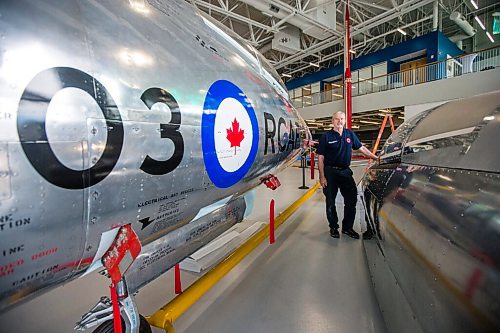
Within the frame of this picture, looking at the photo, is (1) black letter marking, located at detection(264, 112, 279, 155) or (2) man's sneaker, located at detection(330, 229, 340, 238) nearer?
(1) black letter marking, located at detection(264, 112, 279, 155)

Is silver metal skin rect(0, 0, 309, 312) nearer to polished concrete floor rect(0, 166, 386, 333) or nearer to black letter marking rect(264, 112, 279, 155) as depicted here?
black letter marking rect(264, 112, 279, 155)

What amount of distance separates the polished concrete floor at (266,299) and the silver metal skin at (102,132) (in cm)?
74

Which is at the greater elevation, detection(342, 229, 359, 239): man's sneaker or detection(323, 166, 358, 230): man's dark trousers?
detection(323, 166, 358, 230): man's dark trousers

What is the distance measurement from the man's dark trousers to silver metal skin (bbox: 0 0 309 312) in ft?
7.33

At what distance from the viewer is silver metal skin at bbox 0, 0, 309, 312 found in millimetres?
872

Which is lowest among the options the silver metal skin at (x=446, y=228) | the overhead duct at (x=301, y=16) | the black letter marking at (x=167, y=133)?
the silver metal skin at (x=446, y=228)

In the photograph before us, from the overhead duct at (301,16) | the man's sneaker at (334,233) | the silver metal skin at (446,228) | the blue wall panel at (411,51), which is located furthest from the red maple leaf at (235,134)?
the blue wall panel at (411,51)

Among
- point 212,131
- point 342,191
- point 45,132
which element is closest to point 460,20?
point 342,191

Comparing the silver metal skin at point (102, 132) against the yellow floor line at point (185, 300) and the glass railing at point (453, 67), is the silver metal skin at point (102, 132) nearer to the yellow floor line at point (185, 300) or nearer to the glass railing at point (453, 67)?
the yellow floor line at point (185, 300)

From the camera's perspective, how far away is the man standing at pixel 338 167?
375 cm

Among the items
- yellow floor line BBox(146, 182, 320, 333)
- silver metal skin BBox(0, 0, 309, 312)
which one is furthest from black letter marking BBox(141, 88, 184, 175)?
yellow floor line BBox(146, 182, 320, 333)

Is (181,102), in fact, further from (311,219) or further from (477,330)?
(311,219)

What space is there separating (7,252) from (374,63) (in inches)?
957

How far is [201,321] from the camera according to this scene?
2.12 meters
